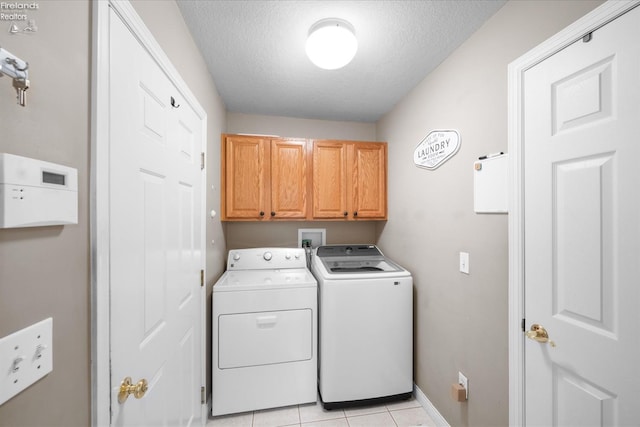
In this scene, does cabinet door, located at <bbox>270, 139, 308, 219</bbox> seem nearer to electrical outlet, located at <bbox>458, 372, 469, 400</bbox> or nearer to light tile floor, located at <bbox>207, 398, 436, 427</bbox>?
light tile floor, located at <bbox>207, 398, 436, 427</bbox>

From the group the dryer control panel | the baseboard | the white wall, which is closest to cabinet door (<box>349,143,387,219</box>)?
the white wall

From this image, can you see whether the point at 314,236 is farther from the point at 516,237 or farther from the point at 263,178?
the point at 516,237

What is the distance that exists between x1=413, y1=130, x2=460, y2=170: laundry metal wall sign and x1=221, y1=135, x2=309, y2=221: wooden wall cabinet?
1.03m

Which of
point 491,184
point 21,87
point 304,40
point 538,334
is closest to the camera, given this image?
point 21,87

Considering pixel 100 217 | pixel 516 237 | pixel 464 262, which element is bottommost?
pixel 464 262

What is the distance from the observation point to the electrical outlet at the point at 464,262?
1502mm

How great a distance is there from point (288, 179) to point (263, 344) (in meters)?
1.41

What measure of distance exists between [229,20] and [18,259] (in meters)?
1.44

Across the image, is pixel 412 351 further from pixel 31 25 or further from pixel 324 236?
pixel 31 25

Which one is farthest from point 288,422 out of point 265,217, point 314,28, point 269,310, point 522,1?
point 522,1

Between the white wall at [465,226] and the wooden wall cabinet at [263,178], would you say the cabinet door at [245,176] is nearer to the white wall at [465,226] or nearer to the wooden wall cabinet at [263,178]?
the wooden wall cabinet at [263,178]

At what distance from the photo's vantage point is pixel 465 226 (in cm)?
153

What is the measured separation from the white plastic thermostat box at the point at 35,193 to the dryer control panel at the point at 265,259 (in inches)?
69.2

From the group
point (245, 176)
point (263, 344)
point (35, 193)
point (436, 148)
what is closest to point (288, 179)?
point (245, 176)
